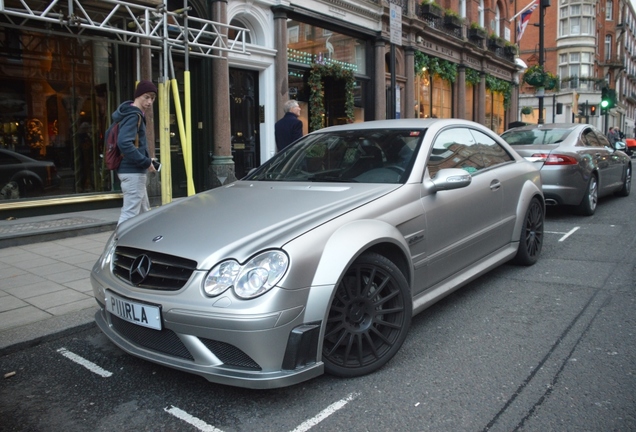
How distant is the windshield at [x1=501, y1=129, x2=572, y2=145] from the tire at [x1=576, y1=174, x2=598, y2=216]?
84 centimetres

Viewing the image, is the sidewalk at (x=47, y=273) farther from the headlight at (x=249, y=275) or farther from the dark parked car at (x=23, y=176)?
the headlight at (x=249, y=275)

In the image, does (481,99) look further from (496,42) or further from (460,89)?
(496,42)

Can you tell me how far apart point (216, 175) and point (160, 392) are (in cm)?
836

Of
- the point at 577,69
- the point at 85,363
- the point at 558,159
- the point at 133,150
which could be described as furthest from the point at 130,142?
the point at 577,69

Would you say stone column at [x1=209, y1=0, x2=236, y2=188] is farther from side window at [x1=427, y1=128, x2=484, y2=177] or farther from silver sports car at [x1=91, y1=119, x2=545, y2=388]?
side window at [x1=427, y1=128, x2=484, y2=177]

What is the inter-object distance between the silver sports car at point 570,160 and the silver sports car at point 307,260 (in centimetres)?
430

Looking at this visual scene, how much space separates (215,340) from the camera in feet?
9.38

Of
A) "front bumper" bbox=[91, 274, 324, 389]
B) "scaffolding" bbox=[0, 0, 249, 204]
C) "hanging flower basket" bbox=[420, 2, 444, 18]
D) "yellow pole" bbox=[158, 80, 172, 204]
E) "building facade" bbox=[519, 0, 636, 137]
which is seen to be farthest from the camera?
"building facade" bbox=[519, 0, 636, 137]

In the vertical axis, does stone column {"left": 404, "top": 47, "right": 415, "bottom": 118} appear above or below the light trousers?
above

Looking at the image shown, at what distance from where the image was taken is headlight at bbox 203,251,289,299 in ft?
9.39

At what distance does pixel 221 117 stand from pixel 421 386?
29.7 ft

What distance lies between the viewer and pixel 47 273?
19.3 feet

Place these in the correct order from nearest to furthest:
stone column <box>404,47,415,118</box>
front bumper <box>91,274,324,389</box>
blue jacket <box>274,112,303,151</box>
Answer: front bumper <box>91,274,324,389</box> < blue jacket <box>274,112,303,151</box> < stone column <box>404,47,415,118</box>

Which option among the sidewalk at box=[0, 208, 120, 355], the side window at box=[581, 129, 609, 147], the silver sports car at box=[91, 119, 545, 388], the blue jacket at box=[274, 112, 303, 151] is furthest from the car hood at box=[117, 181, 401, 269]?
the side window at box=[581, 129, 609, 147]
